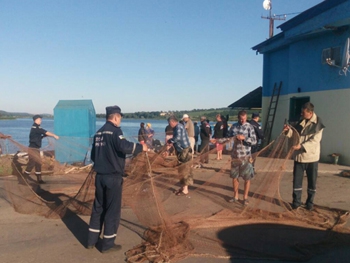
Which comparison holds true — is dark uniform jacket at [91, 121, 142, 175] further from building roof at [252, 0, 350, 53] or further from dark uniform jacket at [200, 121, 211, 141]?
building roof at [252, 0, 350, 53]

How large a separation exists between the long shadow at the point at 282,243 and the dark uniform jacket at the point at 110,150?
6.15 feet

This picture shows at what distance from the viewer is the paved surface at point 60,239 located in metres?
4.52

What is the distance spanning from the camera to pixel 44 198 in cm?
769

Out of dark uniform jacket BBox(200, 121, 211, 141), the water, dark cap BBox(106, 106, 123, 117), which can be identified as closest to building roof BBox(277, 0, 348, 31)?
dark uniform jacket BBox(200, 121, 211, 141)

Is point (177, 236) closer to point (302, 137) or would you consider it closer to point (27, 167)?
point (302, 137)

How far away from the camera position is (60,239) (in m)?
5.23

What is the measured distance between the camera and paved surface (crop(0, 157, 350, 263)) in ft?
14.8

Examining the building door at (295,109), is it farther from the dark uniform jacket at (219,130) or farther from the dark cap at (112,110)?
the dark cap at (112,110)

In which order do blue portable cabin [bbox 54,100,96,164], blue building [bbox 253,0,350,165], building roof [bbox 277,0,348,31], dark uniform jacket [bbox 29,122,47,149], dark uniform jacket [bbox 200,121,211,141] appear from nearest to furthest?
dark uniform jacket [bbox 29,122,47,149] < building roof [bbox 277,0,348,31] < blue building [bbox 253,0,350,165] < dark uniform jacket [bbox 200,121,211,141] < blue portable cabin [bbox 54,100,96,164]

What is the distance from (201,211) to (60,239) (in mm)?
2573

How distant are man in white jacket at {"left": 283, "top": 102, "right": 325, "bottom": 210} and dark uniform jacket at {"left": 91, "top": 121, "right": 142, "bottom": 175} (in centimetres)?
329

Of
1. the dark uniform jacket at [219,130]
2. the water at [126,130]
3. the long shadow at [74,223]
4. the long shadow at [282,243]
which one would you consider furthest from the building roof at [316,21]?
the long shadow at [74,223]

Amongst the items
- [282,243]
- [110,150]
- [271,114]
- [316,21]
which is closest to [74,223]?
[110,150]

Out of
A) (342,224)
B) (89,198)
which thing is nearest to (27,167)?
(89,198)
